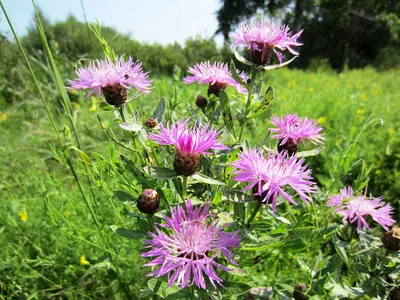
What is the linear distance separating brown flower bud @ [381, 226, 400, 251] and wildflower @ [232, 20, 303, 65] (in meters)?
0.46

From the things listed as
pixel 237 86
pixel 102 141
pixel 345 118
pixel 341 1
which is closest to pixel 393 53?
pixel 341 1

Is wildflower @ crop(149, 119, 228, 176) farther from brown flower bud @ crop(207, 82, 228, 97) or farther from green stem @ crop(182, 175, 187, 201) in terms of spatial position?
brown flower bud @ crop(207, 82, 228, 97)

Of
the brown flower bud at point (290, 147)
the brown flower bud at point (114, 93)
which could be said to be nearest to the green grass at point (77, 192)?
the brown flower bud at point (114, 93)

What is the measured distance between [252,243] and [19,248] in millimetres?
824

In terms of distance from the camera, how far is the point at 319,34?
48.2 feet

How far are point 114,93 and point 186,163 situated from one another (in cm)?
23

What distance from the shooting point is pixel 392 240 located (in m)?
0.75

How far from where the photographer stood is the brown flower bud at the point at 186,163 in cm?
53

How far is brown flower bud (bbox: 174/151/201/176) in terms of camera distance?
53cm

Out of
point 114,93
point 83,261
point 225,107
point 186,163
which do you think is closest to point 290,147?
point 225,107

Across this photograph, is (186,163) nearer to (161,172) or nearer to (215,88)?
(161,172)

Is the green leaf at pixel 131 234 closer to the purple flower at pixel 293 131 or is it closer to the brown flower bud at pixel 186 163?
the brown flower bud at pixel 186 163

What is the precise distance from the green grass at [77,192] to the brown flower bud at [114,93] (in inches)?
5.0

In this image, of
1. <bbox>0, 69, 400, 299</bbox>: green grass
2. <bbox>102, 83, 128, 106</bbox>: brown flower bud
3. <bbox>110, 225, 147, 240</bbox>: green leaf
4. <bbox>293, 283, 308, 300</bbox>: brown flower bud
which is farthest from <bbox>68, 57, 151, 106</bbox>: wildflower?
<bbox>293, 283, 308, 300</bbox>: brown flower bud
